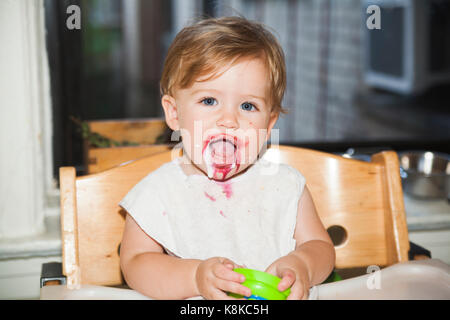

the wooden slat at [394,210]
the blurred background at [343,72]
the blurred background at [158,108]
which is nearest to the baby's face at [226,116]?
the blurred background at [158,108]

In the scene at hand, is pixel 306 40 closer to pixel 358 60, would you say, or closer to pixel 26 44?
pixel 358 60

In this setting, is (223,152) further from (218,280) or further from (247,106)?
(218,280)

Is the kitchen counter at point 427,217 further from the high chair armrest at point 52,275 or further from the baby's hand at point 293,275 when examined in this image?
the high chair armrest at point 52,275

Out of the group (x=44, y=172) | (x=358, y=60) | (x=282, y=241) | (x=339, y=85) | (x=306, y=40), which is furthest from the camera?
(x=306, y=40)

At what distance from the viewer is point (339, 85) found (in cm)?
338

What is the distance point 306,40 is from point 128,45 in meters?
3.67

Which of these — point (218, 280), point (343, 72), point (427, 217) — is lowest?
point (427, 217)

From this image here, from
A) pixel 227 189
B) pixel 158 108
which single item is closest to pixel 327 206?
pixel 227 189

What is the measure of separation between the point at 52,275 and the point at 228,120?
392 millimetres

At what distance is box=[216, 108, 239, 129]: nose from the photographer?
2.51 ft

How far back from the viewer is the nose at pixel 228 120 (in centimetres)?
76

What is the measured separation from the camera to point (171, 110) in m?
0.85

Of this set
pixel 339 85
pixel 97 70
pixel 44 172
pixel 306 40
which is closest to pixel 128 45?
pixel 97 70

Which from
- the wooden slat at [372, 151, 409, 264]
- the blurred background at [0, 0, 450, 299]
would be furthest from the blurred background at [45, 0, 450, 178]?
the wooden slat at [372, 151, 409, 264]
